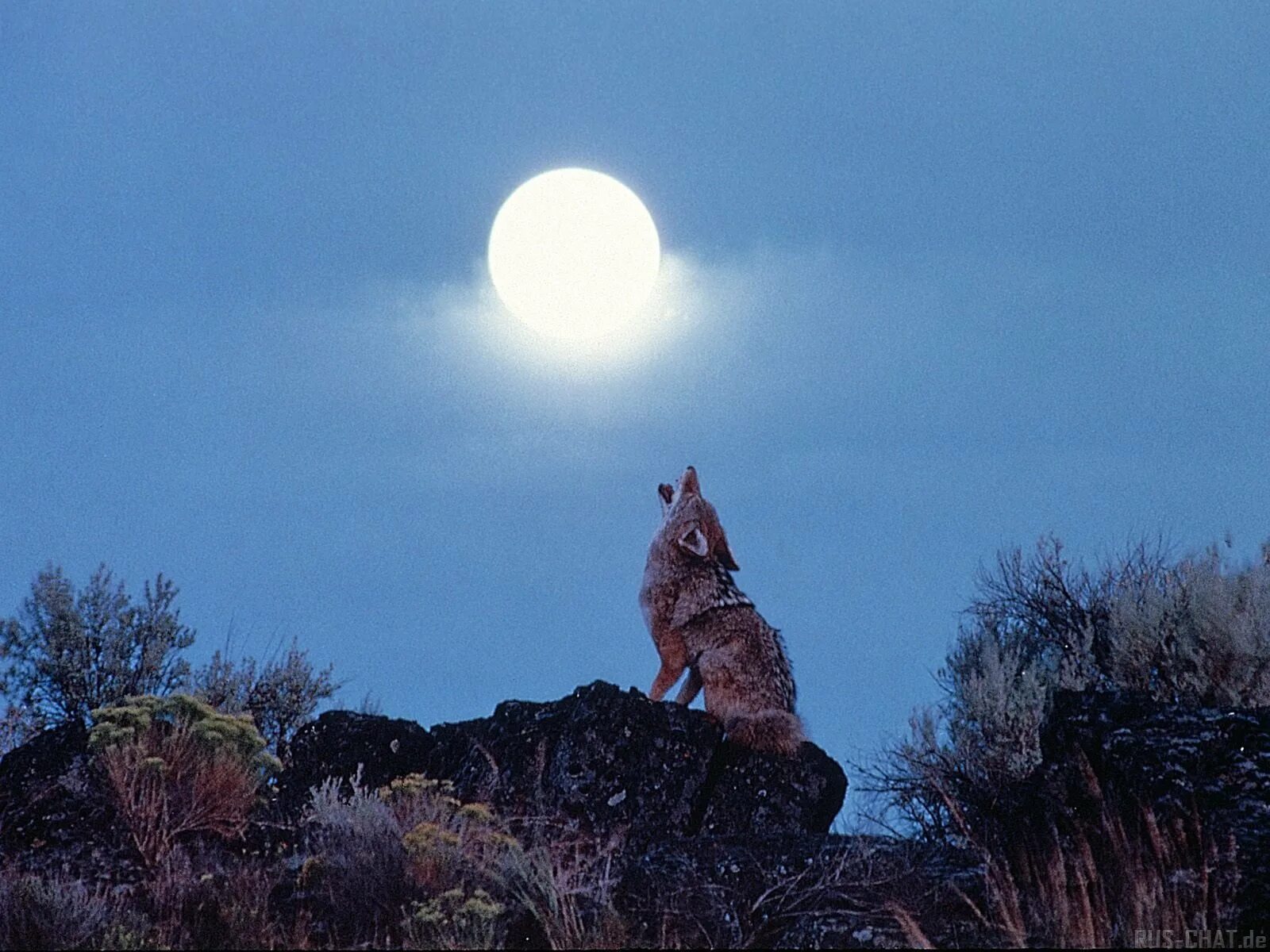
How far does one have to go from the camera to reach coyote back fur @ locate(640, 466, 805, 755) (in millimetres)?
11281

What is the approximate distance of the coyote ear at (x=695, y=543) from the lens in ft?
39.2

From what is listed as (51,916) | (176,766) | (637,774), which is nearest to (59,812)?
(176,766)

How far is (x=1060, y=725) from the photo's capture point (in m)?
8.80

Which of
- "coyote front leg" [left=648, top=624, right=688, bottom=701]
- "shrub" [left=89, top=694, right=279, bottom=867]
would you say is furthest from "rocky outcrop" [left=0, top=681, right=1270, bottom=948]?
"coyote front leg" [left=648, top=624, right=688, bottom=701]

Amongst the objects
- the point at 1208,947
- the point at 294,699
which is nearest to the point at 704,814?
the point at 1208,947

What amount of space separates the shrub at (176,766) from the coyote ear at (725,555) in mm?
3618

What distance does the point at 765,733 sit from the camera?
11.1 metres

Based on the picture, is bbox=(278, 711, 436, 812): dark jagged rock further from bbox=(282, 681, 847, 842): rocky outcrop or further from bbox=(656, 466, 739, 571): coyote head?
bbox=(656, 466, 739, 571): coyote head

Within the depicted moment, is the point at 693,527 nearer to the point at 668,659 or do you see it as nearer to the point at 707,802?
the point at 668,659

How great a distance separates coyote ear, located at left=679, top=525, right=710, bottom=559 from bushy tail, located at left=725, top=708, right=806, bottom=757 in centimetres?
135

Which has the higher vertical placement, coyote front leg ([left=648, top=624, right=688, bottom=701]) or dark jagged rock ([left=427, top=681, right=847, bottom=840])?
coyote front leg ([left=648, top=624, right=688, bottom=701])

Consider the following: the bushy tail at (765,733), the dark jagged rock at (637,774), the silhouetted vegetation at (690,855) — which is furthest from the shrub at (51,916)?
the bushy tail at (765,733)

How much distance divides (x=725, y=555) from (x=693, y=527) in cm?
41

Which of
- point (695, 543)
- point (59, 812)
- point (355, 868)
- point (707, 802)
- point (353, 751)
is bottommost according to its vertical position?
point (355, 868)
